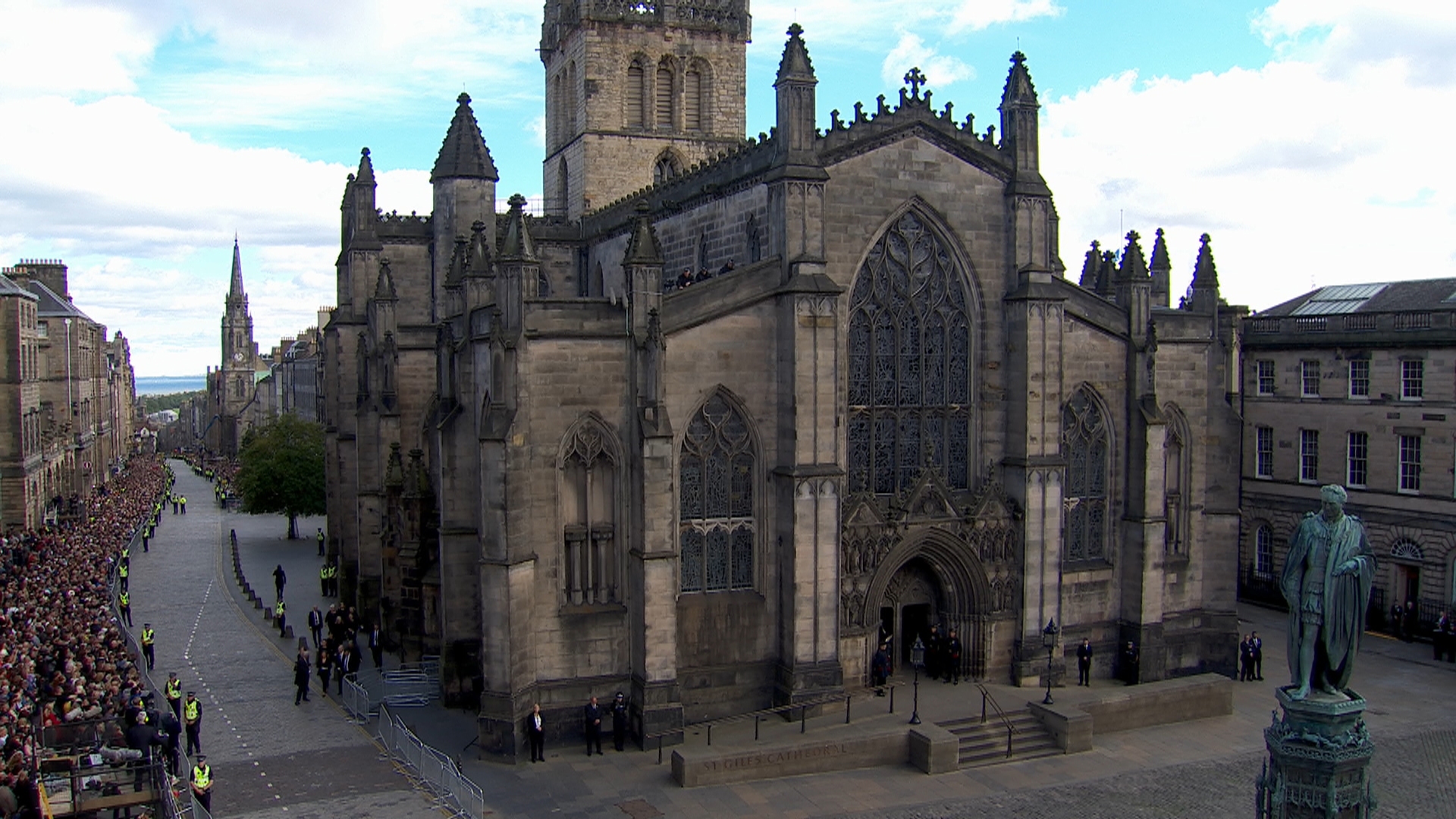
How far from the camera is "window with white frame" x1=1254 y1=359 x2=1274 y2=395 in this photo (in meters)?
38.5

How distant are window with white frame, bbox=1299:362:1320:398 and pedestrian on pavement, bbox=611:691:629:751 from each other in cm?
2597

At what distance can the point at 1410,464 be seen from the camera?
3372 cm

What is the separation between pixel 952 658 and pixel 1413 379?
1821cm

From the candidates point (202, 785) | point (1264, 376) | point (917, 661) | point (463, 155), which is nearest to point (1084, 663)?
point (917, 661)

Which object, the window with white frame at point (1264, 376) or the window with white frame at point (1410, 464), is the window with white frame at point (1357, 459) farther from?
the window with white frame at point (1264, 376)

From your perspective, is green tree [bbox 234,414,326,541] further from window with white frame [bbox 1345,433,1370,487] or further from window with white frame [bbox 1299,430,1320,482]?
window with white frame [bbox 1345,433,1370,487]

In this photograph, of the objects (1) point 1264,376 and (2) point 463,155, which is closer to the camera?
(2) point 463,155

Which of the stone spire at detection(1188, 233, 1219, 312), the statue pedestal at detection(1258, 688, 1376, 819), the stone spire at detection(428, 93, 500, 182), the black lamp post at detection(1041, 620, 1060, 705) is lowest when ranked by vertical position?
the black lamp post at detection(1041, 620, 1060, 705)

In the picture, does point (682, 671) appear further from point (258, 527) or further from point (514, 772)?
point (258, 527)

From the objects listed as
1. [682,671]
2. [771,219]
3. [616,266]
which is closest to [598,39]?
[616,266]

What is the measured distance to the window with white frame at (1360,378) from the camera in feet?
115

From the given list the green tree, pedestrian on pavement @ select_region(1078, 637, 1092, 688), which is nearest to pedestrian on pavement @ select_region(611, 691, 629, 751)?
pedestrian on pavement @ select_region(1078, 637, 1092, 688)

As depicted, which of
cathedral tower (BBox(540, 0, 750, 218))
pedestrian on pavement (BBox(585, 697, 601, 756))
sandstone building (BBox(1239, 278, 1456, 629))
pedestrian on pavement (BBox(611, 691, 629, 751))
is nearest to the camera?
pedestrian on pavement (BBox(585, 697, 601, 756))

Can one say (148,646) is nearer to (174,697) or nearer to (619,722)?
(174,697)
